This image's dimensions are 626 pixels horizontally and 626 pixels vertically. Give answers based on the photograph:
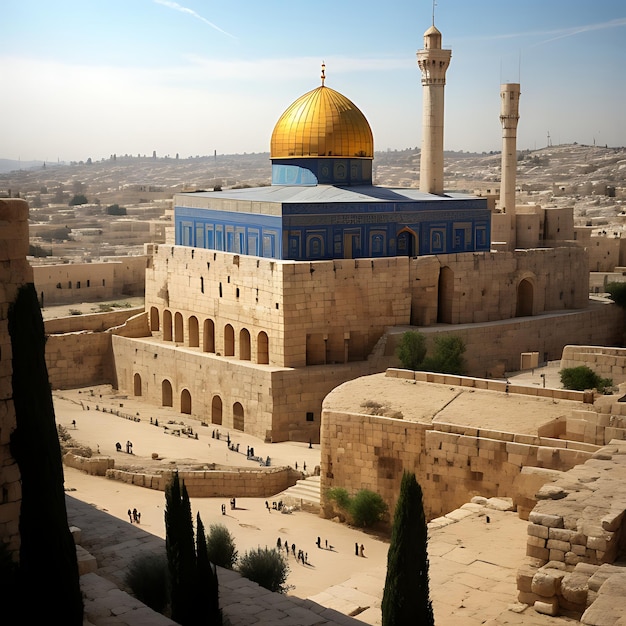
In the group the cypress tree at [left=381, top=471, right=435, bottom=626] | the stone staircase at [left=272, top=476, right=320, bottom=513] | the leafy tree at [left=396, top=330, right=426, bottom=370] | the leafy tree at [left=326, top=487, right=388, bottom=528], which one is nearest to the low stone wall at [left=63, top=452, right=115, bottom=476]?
the stone staircase at [left=272, top=476, right=320, bottom=513]

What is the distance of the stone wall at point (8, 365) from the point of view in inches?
381

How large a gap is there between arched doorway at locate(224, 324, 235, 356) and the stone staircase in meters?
7.27

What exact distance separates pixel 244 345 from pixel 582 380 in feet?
29.8

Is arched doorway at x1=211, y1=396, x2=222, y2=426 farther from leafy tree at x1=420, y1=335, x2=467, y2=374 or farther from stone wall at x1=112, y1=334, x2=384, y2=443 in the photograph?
leafy tree at x1=420, y1=335, x2=467, y2=374

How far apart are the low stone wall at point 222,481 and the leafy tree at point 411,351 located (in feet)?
16.7

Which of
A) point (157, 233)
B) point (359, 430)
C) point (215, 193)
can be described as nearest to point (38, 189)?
point (157, 233)

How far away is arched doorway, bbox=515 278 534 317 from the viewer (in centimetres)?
3042

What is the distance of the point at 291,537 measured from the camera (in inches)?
690

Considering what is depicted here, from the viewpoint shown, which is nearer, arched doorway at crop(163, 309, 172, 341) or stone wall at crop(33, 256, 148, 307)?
arched doorway at crop(163, 309, 172, 341)

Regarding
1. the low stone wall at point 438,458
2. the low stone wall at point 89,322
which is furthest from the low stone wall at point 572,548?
the low stone wall at point 89,322

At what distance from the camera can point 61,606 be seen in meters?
9.73

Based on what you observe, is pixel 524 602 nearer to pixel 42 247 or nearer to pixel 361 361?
pixel 361 361

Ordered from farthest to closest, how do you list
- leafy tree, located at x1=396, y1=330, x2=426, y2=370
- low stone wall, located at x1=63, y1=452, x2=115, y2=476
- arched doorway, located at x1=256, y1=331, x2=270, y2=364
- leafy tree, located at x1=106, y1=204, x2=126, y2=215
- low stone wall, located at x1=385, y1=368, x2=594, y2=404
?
1. leafy tree, located at x1=106, y1=204, x2=126, y2=215
2. arched doorway, located at x1=256, y1=331, x2=270, y2=364
3. leafy tree, located at x1=396, y1=330, x2=426, y2=370
4. low stone wall, located at x1=63, y1=452, x2=115, y2=476
5. low stone wall, located at x1=385, y1=368, x2=594, y2=404

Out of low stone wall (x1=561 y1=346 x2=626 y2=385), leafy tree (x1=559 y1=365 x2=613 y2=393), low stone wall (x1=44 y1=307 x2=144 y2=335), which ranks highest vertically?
low stone wall (x1=561 y1=346 x2=626 y2=385)
